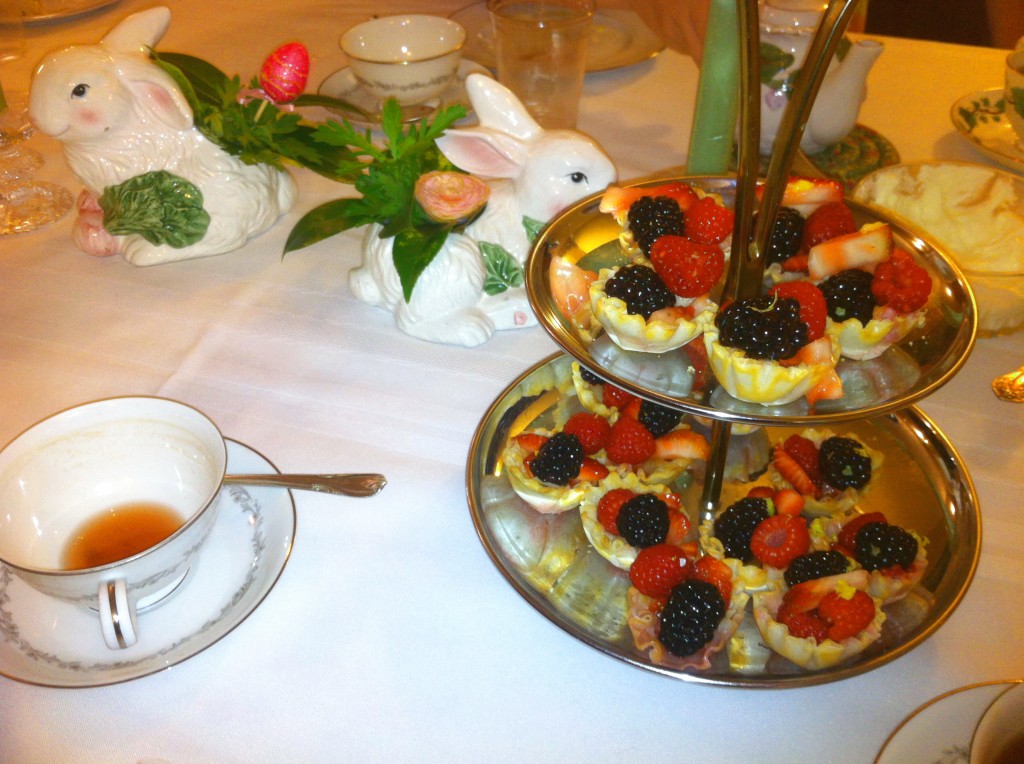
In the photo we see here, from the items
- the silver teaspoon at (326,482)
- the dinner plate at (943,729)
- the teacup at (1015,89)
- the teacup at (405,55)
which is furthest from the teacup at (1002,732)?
the teacup at (405,55)

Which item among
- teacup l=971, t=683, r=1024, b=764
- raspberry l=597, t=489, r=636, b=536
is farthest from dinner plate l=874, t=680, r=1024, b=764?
raspberry l=597, t=489, r=636, b=536

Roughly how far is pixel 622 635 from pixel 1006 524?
0.38 metres

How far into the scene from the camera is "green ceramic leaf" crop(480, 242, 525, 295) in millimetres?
928

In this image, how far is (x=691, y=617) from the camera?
604mm

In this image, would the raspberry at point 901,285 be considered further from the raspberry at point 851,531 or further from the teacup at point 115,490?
the teacup at point 115,490

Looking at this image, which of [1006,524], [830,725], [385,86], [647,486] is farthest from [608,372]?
[385,86]

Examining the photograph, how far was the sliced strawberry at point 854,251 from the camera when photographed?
62cm

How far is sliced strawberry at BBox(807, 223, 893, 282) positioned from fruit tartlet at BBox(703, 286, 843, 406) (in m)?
0.09

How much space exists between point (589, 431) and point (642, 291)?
0.64 ft

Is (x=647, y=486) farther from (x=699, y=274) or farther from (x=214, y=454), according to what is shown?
→ (x=214, y=454)

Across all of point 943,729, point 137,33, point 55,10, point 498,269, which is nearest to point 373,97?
point 137,33

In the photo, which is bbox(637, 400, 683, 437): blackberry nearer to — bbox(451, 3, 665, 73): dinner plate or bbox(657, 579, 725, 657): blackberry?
bbox(657, 579, 725, 657): blackberry

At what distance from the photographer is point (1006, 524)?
2.42 feet

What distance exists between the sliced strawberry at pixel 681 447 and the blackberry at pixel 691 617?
168 millimetres
